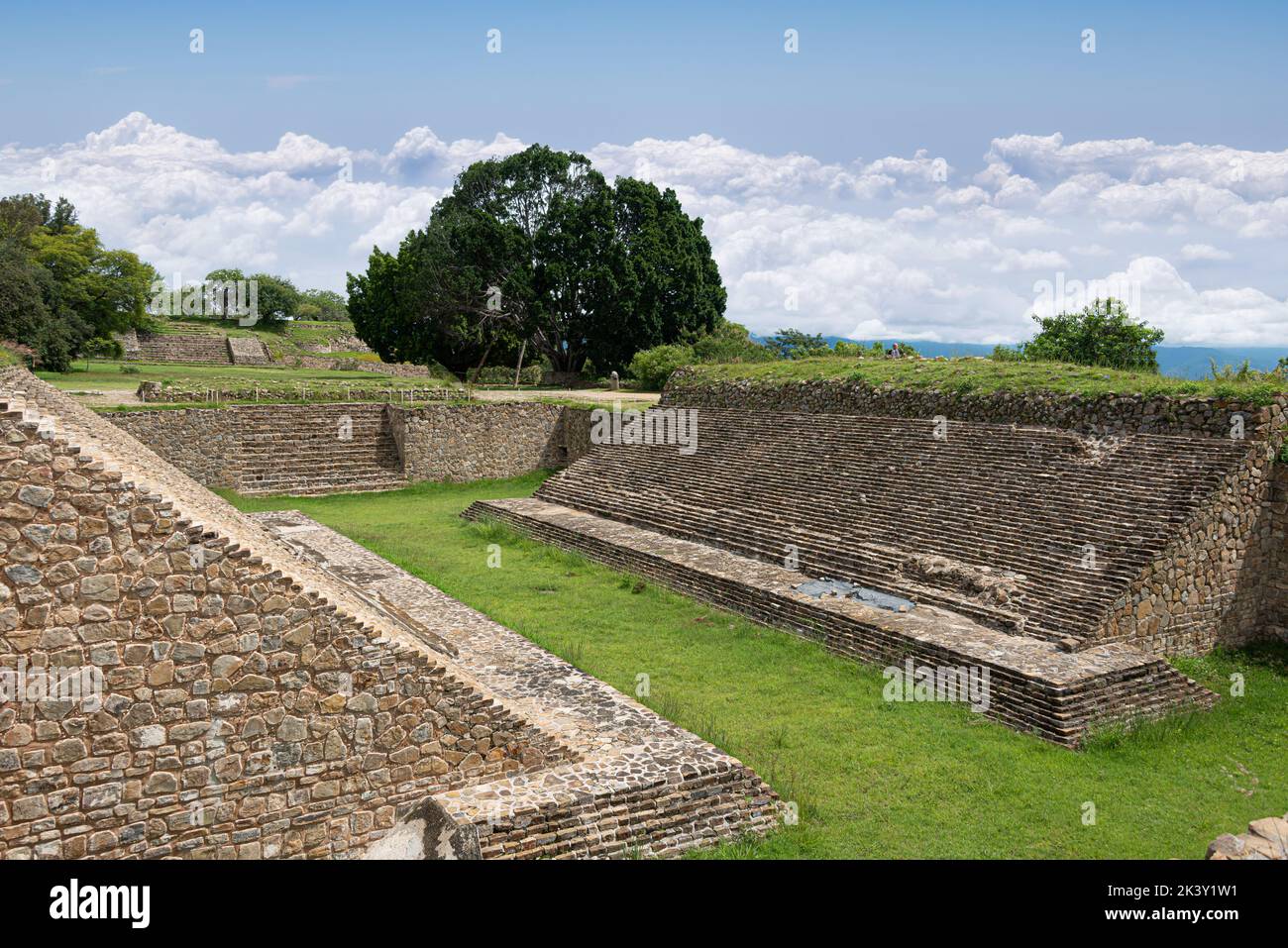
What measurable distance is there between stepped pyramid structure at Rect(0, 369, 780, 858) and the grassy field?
776 centimetres

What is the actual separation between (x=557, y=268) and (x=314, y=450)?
12.3 m

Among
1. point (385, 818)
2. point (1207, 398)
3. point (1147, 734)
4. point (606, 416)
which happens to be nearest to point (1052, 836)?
point (1147, 734)

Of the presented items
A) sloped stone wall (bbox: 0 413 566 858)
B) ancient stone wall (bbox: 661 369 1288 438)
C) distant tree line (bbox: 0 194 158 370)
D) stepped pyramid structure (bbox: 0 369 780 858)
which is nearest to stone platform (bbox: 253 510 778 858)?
stepped pyramid structure (bbox: 0 369 780 858)

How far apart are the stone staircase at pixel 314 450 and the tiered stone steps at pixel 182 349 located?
20154 millimetres

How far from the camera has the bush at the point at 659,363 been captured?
29.2 meters

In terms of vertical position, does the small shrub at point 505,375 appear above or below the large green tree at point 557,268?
below

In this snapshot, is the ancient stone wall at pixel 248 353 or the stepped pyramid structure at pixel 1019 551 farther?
the ancient stone wall at pixel 248 353

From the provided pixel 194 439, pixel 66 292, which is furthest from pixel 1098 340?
pixel 66 292

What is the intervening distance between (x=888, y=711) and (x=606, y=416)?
13890mm

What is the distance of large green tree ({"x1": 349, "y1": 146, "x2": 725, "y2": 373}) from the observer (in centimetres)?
3142

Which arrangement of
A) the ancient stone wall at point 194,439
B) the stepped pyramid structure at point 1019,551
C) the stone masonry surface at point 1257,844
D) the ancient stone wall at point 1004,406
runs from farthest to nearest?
the ancient stone wall at point 194,439 → the ancient stone wall at point 1004,406 → the stepped pyramid structure at point 1019,551 → the stone masonry surface at point 1257,844
